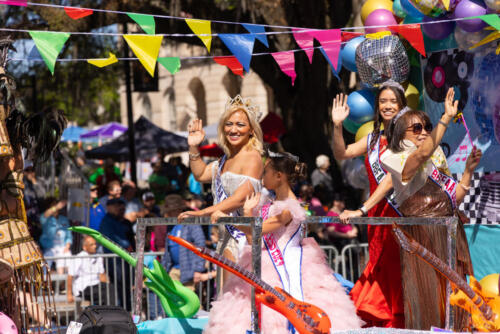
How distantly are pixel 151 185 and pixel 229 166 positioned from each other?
8.78 meters

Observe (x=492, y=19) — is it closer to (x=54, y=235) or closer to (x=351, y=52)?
(x=351, y=52)

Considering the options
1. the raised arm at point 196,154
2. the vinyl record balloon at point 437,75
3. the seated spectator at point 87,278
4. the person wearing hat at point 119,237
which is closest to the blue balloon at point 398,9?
the vinyl record balloon at point 437,75

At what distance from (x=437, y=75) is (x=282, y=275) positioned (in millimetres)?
2693

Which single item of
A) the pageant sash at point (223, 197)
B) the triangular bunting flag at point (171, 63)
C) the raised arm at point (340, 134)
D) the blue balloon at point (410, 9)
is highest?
the blue balloon at point (410, 9)

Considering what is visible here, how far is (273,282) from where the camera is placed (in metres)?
5.09

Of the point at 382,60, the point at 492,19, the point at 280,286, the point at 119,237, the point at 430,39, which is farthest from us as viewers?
the point at 119,237

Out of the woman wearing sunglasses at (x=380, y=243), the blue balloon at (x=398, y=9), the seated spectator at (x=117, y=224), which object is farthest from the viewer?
the seated spectator at (x=117, y=224)

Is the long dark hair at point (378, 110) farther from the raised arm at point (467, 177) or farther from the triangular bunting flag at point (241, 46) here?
the triangular bunting flag at point (241, 46)

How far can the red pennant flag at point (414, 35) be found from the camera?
639cm

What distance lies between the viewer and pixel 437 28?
664 cm

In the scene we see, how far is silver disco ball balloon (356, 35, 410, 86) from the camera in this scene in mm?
6805

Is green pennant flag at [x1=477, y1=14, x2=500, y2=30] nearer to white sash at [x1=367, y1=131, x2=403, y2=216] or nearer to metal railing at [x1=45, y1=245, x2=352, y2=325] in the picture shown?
white sash at [x1=367, y1=131, x2=403, y2=216]

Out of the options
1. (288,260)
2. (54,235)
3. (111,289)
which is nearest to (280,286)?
(288,260)

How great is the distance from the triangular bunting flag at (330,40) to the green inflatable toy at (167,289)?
244cm
